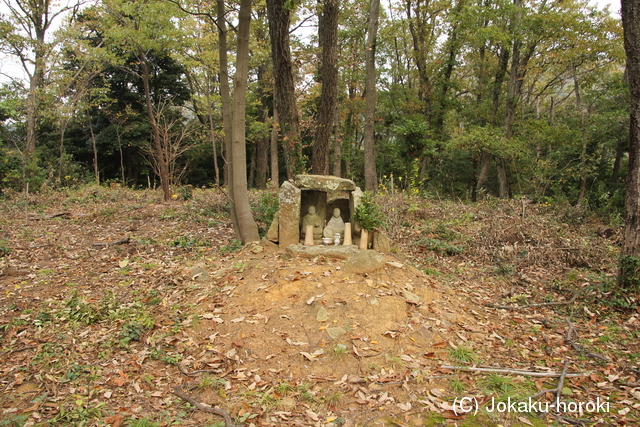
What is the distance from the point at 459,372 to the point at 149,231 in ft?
21.0

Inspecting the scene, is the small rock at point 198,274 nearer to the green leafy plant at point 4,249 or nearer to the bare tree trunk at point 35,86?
the green leafy plant at point 4,249

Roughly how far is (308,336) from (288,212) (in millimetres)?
2371

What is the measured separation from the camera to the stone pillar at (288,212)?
6.00m

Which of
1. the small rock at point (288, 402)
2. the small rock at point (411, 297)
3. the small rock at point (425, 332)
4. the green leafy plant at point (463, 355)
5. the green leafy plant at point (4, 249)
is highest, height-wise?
the green leafy plant at point (4, 249)

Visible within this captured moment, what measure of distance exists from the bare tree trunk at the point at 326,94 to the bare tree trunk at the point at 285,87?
0.54 m

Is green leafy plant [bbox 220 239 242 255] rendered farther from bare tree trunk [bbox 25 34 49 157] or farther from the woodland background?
bare tree trunk [bbox 25 34 49 157]

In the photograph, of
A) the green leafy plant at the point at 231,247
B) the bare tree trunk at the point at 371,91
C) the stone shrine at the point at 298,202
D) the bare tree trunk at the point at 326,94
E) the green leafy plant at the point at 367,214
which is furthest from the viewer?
the bare tree trunk at the point at 371,91

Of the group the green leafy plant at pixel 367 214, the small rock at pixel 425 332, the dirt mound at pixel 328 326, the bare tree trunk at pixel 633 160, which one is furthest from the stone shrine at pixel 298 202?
the bare tree trunk at pixel 633 160

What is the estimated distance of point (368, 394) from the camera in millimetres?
3391

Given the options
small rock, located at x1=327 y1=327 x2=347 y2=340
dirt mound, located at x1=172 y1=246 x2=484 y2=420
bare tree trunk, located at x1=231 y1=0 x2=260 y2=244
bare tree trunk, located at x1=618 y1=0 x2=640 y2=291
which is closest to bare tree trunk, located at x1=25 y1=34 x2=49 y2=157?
bare tree trunk, located at x1=231 y1=0 x2=260 y2=244

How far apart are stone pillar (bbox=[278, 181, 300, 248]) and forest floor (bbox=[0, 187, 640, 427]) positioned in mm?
424

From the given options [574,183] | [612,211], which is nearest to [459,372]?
[612,211]

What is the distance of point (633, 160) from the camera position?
A: 476cm

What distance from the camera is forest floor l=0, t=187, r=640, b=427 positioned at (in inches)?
125
